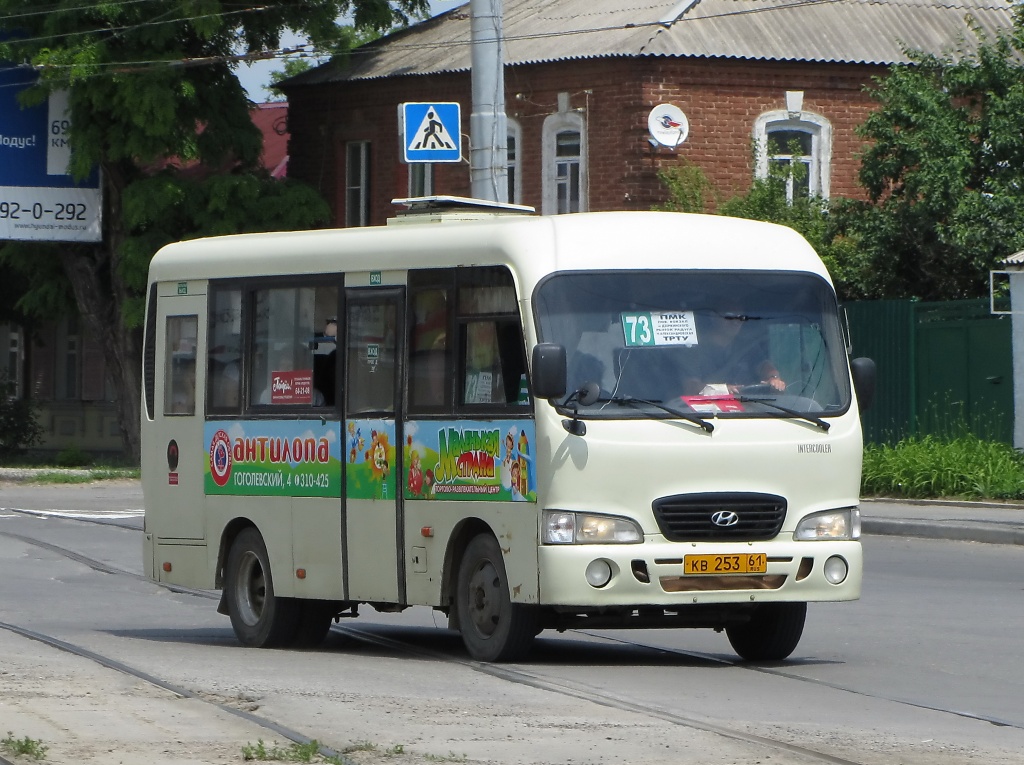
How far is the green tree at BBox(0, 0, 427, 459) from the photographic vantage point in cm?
3127

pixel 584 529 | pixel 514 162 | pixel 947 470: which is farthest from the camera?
pixel 514 162

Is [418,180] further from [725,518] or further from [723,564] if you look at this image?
[723,564]

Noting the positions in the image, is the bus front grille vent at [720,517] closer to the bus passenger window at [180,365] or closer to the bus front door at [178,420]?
the bus front door at [178,420]

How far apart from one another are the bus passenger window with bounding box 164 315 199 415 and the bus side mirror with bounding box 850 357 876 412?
4.10 m

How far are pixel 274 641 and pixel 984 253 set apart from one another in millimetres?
15290

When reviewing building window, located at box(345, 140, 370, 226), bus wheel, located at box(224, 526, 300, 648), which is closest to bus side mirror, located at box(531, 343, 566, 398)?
bus wheel, located at box(224, 526, 300, 648)

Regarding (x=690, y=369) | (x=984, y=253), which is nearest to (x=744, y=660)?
Result: (x=690, y=369)

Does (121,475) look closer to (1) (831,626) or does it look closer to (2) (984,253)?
(2) (984,253)

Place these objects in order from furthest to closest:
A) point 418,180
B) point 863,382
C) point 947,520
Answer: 1. point 418,180
2. point 947,520
3. point 863,382

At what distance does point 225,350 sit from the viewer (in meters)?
12.3

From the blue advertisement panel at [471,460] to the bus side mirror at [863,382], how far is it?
6.04ft

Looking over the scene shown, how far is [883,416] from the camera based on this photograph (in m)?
25.8

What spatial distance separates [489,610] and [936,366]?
50.5 feet

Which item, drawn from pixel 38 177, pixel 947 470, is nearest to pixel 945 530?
pixel 947 470
